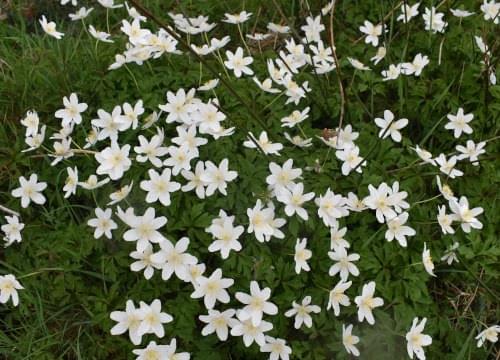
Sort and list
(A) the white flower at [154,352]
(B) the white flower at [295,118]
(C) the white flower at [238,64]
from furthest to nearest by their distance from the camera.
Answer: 1. (C) the white flower at [238,64]
2. (B) the white flower at [295,118]
3. (A) the white flower at [154,352]

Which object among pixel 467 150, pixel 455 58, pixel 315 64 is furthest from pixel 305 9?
pixel 467 150

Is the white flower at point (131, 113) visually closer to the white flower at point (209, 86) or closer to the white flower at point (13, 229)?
the white flower at point (209, 86)

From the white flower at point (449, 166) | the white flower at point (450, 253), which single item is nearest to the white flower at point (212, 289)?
the white flower at point (450, 253)

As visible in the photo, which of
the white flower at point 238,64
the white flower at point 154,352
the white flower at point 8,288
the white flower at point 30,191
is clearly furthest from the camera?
the white flower at point 238,64

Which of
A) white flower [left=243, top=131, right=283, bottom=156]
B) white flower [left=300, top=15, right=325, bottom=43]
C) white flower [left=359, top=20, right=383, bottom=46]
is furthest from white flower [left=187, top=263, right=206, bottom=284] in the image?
white flower [left=359, top=20, right=383, bottom=46]

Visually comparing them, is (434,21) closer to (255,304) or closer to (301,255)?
(301,255)

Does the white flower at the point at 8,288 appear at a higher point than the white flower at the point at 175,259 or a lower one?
lower

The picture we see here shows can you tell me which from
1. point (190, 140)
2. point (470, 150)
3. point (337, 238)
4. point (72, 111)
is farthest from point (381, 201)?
point (72, 111)
